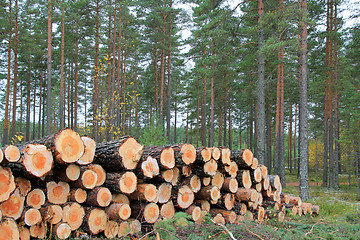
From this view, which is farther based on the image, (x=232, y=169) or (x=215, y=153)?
(x=232, y=169)

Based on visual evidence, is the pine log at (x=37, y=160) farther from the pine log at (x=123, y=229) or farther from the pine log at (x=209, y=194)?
the pine log at (x=209, y=194)

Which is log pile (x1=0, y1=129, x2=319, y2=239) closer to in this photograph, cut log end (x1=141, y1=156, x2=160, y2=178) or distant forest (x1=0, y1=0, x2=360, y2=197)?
cut log end (x1=141, y1=156, x2=160, y2=178)

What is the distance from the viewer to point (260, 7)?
427 inches

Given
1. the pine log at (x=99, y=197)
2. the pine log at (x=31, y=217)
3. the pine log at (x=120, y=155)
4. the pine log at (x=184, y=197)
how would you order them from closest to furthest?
the pine log at (x=31, y=217) → the pine log at (x=99, y=197) → the pine log at (x=120, y=155) → the pine log at (x=184, y=197)

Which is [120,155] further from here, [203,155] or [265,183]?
[265,183]

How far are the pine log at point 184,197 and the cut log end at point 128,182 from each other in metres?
0.94

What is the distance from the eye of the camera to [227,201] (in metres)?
5.49

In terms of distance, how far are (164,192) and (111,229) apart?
112 centimetres

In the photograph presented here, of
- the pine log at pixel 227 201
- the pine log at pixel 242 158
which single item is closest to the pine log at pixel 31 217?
the pine log at pixel 227 201

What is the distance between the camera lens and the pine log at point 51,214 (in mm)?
3662

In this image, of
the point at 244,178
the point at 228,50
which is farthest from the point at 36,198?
the point at 228,50

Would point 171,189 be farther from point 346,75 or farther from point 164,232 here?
point 346,75

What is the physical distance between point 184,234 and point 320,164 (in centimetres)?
3030

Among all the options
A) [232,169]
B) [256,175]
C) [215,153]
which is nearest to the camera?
[215,153]
